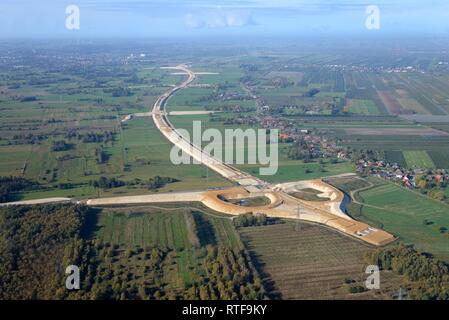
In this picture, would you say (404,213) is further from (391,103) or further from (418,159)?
(391,103)

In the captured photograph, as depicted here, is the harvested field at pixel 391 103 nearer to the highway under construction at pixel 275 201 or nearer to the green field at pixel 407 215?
the green field at pixel 407 215

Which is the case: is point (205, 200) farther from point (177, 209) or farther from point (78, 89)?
point (78, 89)

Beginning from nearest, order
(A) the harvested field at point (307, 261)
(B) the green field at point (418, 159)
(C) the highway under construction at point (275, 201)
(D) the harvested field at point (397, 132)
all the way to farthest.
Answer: (A) the harvested field at point (307, 261) < (C) the highway under construction at point (275, 201) < (B) the green field at point (418, 159) < (D) the harvested field at point (397, 132)

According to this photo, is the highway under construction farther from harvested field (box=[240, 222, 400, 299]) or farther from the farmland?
the farmland

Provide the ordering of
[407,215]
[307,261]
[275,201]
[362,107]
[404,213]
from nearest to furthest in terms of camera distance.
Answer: [307,261] < [407,215] < [404,213] < [275,201] < [362,107]

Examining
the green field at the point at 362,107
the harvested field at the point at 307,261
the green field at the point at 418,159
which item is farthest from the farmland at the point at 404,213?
the green field at the point at 362,107

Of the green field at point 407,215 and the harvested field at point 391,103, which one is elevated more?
the harvested field at point 391,103

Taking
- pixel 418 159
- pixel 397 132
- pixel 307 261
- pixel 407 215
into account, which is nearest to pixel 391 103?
pixel 397 132
